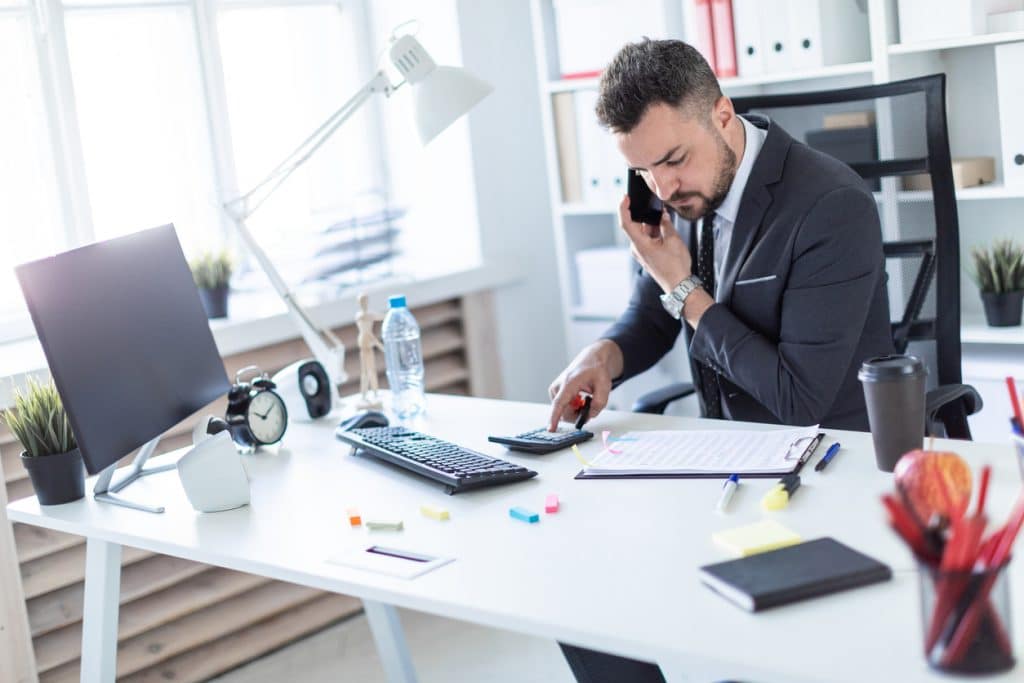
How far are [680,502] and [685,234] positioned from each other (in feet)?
2.89

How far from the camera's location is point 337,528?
159 centimetres

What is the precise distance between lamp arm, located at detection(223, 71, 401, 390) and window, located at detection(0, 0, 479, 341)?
0.13 m

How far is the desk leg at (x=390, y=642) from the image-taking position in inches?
79.6

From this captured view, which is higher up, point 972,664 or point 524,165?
point 524,165

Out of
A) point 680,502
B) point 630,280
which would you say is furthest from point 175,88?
point 680,502

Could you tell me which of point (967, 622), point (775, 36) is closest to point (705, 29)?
point (775, 36)

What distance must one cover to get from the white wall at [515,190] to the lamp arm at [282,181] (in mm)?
1032

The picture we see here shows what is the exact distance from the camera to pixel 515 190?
342 centimetres

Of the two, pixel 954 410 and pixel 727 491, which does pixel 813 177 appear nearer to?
pixel 954 410

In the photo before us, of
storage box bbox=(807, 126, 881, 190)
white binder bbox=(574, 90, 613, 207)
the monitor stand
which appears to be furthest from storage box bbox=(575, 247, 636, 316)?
the monitor stand

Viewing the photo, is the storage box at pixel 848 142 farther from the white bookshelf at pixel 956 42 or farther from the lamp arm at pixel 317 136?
the lamp arm at pixel 317 136

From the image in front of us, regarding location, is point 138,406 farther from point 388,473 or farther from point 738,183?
point 738,183

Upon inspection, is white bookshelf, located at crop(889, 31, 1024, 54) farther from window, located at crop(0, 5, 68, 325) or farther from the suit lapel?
window, located at crop(0, 5, 68, 325)

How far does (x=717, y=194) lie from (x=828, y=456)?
623 millimetres
